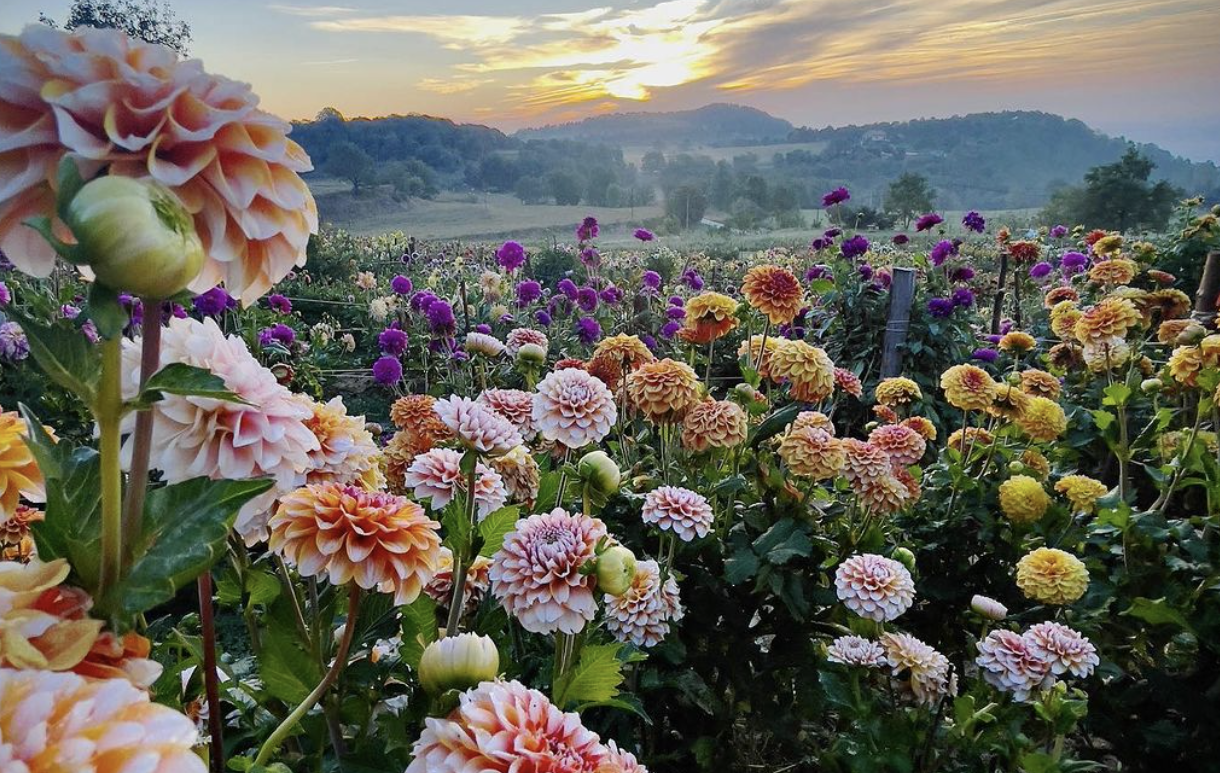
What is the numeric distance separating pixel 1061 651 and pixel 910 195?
39.3 feet

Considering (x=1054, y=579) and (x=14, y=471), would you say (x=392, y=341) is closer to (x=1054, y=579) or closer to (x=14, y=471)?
(x=1054, y=579)

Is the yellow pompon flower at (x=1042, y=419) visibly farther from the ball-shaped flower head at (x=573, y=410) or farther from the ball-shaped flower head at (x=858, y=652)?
the ball-shaped flower head at (x=573, y=410)

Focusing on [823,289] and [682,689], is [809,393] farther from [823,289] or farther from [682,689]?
[682,689]

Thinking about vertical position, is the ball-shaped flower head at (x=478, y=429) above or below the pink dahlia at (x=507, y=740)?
above

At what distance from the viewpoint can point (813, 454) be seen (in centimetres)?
119

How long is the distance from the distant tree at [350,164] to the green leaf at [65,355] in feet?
29.8

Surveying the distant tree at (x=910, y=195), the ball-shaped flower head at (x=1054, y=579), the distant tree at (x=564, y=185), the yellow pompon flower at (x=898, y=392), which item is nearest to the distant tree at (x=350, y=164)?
the distant tree at (x=564, y=185)

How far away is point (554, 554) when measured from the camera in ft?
2.03

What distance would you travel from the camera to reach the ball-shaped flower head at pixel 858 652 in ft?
3.69

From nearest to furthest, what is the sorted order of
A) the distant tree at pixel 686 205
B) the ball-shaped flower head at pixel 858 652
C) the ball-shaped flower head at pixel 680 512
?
the ball-shaped flower head at pixel 680 512 < the ball-shaped flower head at pixel 858 652 < the distant tree at pixel 686 205

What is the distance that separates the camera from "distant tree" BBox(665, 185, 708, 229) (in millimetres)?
12445

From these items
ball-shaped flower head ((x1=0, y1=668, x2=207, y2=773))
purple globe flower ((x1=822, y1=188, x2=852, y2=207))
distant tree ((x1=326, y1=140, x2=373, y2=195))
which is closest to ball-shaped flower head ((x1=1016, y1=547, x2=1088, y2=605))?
ball-shaped flower head ((x1=0, y1=668, x2=207, y2=773))

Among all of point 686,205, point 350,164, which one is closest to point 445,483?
point 350,164

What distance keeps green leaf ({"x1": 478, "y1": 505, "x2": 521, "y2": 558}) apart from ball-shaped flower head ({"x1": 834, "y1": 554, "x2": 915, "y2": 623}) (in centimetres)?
67
